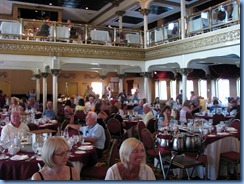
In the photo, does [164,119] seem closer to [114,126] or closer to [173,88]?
[114,126]

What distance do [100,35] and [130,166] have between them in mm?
10201

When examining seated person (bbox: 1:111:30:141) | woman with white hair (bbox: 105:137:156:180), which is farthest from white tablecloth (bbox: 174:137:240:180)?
seated person (bbox: 1:111:30:141)

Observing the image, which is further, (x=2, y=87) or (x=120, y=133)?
(x=2, y=87)

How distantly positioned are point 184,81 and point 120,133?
520 centimetres

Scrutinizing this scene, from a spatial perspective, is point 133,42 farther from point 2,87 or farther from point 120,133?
point 2,87

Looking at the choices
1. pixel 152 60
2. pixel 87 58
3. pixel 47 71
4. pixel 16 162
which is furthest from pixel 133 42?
pixel 16 162

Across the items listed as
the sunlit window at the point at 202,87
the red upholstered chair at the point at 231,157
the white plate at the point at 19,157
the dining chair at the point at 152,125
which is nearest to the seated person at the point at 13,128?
the white plate at the point at 19,157

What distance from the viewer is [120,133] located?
7.22 metres

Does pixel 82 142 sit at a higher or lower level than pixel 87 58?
lower

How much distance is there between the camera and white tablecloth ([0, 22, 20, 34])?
407 inches

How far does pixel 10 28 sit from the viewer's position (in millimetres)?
10492

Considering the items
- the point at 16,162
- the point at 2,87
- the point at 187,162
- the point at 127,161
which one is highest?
the point at 2,87

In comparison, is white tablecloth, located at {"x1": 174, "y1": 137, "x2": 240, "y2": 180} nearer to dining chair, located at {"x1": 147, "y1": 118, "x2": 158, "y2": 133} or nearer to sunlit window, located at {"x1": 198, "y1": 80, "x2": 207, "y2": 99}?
dining chair, located at {"x1": 147, "y1": 118, "x2": 158, "y2": 133}

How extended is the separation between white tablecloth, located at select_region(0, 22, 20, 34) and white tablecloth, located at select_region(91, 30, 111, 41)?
3.18 meters
